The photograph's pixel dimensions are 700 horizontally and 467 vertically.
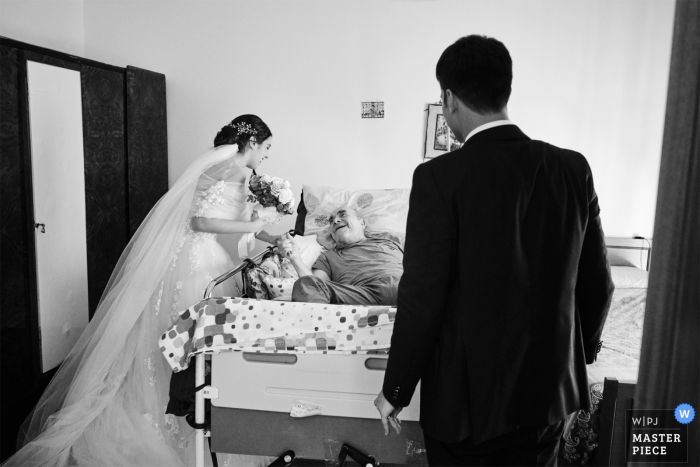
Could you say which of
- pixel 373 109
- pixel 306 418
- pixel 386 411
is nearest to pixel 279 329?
pixel 306 418

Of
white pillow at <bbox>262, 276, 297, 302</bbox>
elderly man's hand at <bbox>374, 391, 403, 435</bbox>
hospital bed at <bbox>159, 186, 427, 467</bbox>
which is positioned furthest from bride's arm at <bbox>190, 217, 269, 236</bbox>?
elderly man's hand at <bbox>374, 391, 403, 435</bbox>

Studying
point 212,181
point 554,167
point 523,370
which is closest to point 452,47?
point 554,167

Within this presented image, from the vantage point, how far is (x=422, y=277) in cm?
111

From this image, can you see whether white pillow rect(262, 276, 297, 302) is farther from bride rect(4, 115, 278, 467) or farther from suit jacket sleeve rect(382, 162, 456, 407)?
suit jacket sleeve rect(382, 162, 456, 407)

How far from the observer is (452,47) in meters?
1.15

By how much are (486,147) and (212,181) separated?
1772 millimetres

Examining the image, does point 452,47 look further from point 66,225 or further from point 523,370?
point 66,225

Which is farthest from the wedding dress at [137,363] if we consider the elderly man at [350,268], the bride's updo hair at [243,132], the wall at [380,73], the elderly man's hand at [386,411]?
the wall at [380,73]

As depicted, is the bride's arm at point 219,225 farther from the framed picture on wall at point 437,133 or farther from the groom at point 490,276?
the framed picture on wall at point 437,133

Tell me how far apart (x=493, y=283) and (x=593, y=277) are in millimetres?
306

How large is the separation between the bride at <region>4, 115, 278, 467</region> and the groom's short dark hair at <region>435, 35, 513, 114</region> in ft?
5.29

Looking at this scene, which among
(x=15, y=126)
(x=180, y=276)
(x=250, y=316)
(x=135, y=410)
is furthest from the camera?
(x=15, y=126)

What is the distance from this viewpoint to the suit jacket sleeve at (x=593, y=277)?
121 centimetres

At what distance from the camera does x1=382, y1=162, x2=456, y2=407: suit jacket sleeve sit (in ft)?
3.58
